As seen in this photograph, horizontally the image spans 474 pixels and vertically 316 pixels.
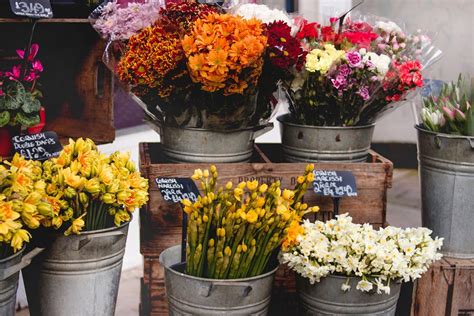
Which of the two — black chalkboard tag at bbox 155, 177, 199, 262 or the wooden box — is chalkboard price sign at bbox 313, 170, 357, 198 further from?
the wooden box

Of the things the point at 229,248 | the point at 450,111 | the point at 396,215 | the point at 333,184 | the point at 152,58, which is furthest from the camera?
the point at 396,215

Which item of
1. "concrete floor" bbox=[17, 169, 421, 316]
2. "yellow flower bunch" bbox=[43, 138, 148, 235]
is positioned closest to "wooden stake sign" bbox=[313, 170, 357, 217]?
"yellow flower bunch" bbox=[43, 138, 148, 235]

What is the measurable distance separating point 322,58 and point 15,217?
114 centimetres

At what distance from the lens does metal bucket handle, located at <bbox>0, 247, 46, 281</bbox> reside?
6.03 feet

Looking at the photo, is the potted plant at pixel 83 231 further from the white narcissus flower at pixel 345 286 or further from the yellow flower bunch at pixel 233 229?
the white narcissus flower at pixel 345 286

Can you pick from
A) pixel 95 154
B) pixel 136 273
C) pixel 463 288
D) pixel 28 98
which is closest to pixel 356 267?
pixel 463 288

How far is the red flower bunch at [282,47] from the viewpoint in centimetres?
227

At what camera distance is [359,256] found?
2098mm

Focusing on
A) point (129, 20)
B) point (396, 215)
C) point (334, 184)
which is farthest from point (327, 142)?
point (396, 215)

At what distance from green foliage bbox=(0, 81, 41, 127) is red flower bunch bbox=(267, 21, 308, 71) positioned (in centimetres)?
93

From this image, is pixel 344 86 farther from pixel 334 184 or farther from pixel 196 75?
pixel 196 75

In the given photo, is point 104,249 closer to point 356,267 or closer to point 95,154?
point 95,154

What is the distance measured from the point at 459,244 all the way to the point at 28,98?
5.57 feet

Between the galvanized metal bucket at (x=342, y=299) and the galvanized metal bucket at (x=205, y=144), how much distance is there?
519mm
